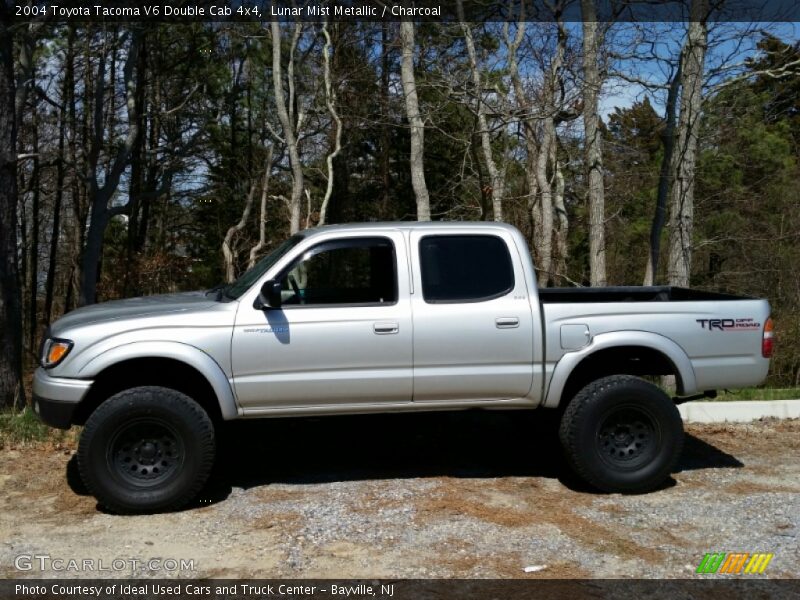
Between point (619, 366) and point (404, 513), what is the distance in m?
2.10

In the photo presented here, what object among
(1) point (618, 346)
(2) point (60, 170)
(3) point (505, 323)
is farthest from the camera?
(2) point (60, 170)

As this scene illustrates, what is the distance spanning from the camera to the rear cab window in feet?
19.9

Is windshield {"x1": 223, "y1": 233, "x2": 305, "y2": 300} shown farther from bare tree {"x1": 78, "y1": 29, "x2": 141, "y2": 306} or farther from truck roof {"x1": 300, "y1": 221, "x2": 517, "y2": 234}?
bare tree {"x1": 78, "y1": 29, "x2": 141, "y2": 306}

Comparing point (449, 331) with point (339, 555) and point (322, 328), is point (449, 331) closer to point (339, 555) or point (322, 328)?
point (322, 328)

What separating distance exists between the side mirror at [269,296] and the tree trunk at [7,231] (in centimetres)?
518

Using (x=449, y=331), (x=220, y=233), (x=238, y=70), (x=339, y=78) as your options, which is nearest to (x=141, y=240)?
(x=220, y=233)

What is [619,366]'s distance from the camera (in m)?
6.49

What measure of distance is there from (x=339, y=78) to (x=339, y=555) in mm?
18523

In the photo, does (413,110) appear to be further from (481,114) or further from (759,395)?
(759,395)

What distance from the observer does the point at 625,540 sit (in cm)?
522

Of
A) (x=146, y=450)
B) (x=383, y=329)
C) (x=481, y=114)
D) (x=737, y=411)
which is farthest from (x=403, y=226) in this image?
(x=481, y=114)

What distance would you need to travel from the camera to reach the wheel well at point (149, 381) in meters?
5.80

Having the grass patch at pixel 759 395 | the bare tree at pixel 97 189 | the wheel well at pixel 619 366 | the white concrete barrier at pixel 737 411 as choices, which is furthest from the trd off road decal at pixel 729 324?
the bare tree at pixel 97 189

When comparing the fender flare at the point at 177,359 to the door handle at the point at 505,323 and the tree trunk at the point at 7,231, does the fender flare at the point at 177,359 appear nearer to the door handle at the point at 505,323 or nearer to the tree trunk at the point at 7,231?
the door handle at the point at 505,323
